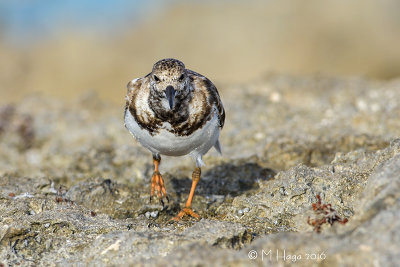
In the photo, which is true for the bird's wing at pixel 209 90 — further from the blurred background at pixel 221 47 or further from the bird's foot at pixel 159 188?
the blurred background at pixel 221 47

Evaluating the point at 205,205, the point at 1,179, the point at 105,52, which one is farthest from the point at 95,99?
the point at 105,52

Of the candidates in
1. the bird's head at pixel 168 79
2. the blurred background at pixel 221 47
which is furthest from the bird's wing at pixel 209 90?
the blurred background at pixel 221 47

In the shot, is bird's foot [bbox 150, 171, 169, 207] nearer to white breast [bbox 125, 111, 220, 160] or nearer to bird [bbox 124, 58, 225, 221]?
bird [bbox 124, 58, 225, 221]

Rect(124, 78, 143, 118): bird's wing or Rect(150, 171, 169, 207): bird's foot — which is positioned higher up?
Rect(124, 78, 143, 118): bird's wing

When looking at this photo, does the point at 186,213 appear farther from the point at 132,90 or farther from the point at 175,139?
the point at 132,90

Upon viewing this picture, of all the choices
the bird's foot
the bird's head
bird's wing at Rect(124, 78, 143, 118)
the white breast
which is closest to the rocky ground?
the bird's foot

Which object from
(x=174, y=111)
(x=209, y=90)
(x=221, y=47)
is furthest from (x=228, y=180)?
(x=221, y=47)

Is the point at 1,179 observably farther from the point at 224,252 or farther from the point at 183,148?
the point at 224,252
